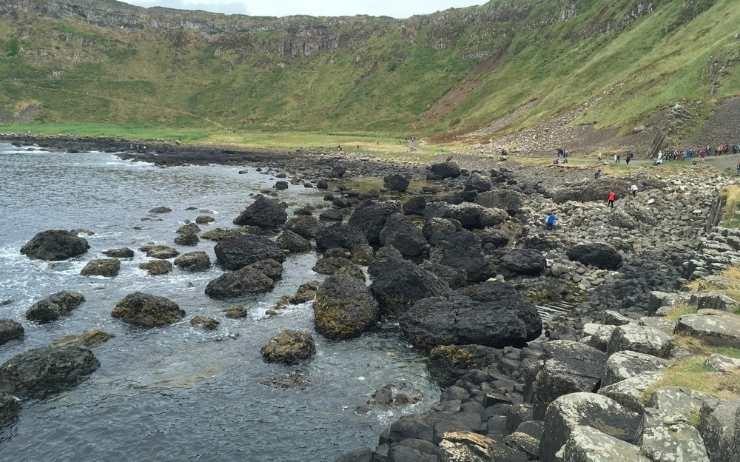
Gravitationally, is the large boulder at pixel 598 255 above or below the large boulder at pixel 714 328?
below

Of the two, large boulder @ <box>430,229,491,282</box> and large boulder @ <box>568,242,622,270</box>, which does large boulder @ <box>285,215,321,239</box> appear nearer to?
large boulder @ <box>430,229,491,282</box>

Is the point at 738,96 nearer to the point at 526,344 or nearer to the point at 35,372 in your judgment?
the point at 526,344

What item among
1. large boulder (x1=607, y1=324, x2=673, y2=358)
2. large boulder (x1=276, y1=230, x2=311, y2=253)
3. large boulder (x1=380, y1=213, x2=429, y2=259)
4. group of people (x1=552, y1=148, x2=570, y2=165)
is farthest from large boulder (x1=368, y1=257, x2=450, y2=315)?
group of people (x1=552, y1=148, x2=570, y2=165)

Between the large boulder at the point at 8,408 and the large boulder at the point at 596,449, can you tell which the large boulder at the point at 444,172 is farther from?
the large boulder at the point at 596,449

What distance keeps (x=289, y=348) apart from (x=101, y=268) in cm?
1988

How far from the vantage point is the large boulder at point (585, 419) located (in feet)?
38.6

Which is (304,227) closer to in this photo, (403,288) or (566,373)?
(403,288)

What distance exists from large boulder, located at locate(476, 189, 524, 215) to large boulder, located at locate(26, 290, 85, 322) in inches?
1664

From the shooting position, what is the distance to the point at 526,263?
38750 millimetres

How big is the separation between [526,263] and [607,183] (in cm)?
2493

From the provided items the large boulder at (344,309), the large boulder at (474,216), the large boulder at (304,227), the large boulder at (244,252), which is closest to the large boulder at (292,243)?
the large boulder at (244,252)

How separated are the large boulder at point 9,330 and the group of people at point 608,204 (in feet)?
139

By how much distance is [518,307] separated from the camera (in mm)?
28156

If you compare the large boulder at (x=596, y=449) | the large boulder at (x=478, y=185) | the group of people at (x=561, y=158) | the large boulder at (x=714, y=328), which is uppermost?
the group of people at (x=561, y=158)
